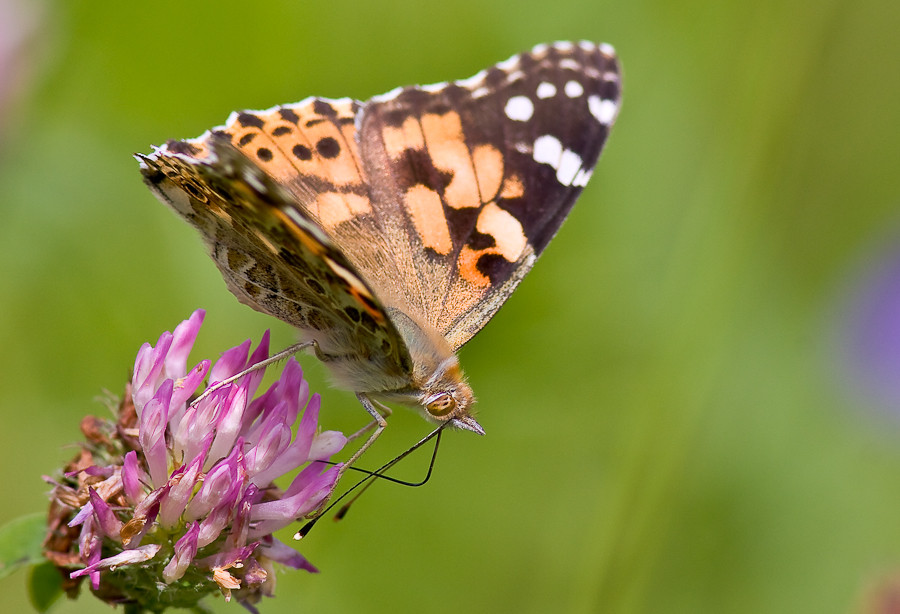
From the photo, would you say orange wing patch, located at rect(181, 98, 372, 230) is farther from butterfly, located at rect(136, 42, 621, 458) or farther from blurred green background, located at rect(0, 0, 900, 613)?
blurred green background, located at rect(0, 0, 900, 613)

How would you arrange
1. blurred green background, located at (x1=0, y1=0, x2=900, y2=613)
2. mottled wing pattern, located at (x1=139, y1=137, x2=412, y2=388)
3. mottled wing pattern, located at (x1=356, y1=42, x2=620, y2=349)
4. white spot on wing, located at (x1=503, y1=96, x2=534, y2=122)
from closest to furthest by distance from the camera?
mottled wing pattern, located at (x1=139, y1=137, x2=412, y2=388) → mottled wing pattern, located at (x1=356, y1=42, x2=620, y2=349) → white spot on wing, located at (x1=503, y1=96, x2=534, y2=122) → blurred green background, located at (x1=0, y1=0, x2=900, y2=613)

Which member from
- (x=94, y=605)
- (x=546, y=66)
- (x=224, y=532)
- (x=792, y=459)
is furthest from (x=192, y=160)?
Result: (x=792, y=459)

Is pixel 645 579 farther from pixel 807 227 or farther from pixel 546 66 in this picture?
pixel 807 227

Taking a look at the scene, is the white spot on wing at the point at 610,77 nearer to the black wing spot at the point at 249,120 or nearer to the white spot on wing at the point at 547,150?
the white spot on wing at the point at 547,150

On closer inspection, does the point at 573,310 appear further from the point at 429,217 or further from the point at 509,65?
the point at 429,217

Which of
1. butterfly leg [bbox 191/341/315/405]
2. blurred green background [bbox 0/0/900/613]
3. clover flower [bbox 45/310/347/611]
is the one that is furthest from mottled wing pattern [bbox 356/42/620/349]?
blurred green background [bbox 0/0/900/613]
